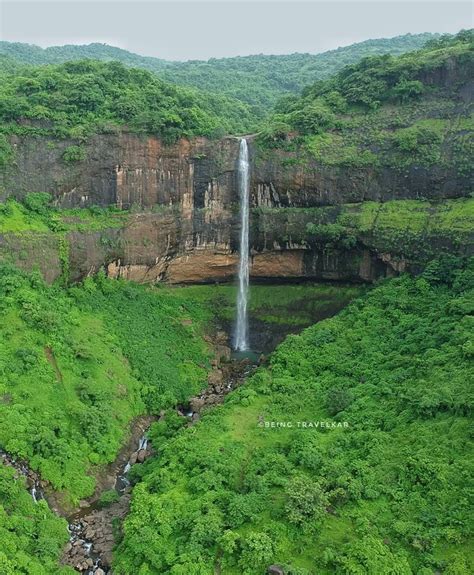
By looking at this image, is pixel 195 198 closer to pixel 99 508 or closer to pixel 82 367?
pixel 82 367

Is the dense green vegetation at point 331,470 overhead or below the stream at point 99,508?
overhead

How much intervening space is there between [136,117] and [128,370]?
1366 cm

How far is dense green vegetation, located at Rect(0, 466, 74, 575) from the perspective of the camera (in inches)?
629

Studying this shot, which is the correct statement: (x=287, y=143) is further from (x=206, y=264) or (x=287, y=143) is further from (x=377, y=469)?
(x=377, y=469)

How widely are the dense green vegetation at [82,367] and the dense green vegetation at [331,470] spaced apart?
96.4 inches

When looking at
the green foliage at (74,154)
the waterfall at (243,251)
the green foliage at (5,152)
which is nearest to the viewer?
the green foliage at (5,152)

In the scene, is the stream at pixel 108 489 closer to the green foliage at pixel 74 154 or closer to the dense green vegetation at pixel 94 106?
the green foliage at pixel 74 154

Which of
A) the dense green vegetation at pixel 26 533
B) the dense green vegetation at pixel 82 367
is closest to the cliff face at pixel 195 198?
the dense green vegetation at pixel 82 367

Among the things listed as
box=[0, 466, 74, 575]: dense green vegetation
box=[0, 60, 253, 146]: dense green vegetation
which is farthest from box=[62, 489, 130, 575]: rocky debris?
box=[0, 60, 253, 146]: dense green vegetation

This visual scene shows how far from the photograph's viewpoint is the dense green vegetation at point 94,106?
2947 cm

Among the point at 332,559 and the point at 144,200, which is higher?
the point at 144,200

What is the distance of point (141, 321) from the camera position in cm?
2933

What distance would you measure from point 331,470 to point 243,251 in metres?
17.1

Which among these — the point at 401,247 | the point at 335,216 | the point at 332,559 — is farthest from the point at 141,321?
the point at 332,559
